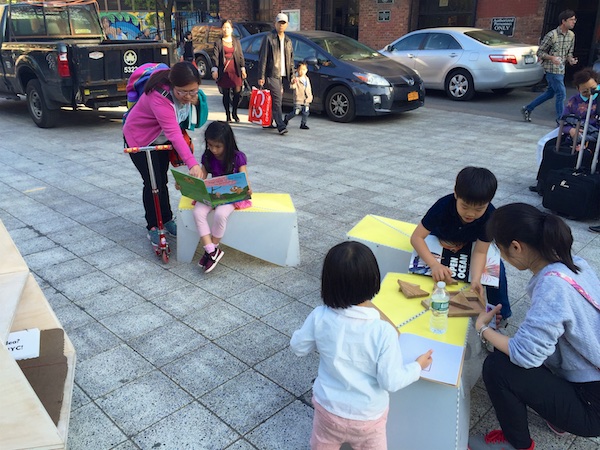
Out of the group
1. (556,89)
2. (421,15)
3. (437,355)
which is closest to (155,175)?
(437,355)

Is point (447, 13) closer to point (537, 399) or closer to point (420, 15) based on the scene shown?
point (420, 15)

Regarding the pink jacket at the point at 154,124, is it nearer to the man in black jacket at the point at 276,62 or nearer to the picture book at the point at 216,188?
the picture book at the point at 216,188

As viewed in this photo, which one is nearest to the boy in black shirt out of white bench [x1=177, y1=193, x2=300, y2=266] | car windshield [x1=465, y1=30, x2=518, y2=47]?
white bench [x1=177, y1=193, x2=300, y2=266]

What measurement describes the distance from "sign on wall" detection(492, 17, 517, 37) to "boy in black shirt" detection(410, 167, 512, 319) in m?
13.8

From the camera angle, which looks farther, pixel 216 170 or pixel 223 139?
pixel 216 170

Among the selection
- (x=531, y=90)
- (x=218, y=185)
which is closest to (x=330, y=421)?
(x=218, y=185)

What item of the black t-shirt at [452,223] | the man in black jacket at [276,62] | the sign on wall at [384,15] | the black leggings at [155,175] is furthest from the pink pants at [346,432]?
the sign on wall at [384,15]

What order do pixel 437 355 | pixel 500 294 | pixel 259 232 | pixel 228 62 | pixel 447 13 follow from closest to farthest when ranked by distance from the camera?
pixel 437 355 → pixel 500 294 → pixel 259 232 → pixel 228 62 → pixel 447 13

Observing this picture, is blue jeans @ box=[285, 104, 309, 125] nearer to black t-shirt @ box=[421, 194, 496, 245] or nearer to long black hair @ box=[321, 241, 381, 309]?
black t-shirt @ box=[421, 194, 496, 245]

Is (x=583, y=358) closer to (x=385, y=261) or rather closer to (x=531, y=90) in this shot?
(x=385, y=261)

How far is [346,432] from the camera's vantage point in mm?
2131

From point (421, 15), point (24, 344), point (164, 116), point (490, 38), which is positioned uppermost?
point (421, 15)

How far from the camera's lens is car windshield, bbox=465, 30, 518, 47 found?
12.4 metres

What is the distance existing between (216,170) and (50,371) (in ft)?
6.88
